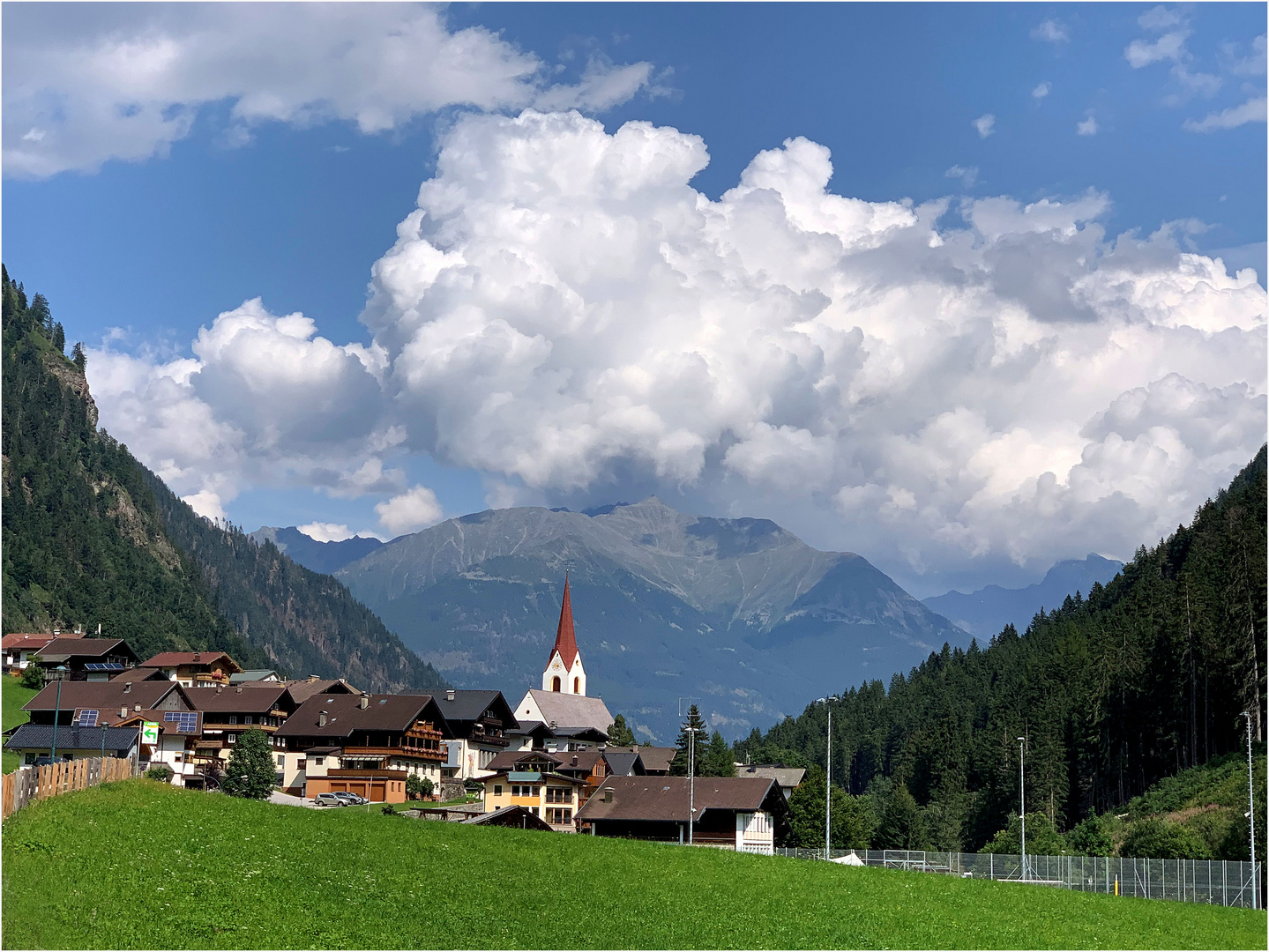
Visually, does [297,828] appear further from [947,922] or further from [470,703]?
[470,703]

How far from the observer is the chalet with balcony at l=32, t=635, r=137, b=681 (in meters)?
147

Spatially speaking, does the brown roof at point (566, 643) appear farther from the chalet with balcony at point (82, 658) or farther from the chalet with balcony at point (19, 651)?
the chalet with balcony at point (19, 651)

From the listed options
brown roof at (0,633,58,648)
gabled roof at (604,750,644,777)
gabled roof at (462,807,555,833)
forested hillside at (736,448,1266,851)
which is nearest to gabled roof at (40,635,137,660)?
A: brown roof at (0,633,58,648)

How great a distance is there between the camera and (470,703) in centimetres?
12531

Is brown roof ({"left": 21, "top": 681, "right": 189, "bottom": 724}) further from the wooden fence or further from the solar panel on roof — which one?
the wooden fence

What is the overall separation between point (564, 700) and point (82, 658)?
6225 cm

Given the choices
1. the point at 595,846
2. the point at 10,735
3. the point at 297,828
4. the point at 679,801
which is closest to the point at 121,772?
the point at 297,828

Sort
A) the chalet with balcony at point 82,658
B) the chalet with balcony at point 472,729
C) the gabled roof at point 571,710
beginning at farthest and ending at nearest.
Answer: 1. the gabled roof at point 571,710
2. the chalet with balcony at point 82,658
3. the chalet with balcony at point 472,729

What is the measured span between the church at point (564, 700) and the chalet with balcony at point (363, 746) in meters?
33.3

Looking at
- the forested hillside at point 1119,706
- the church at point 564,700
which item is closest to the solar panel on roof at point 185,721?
the church at point 564,700

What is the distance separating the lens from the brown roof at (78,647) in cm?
14775

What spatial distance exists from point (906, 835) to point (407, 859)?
87.3m

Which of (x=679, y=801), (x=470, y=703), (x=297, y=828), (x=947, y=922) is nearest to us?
(x=947, y=922)

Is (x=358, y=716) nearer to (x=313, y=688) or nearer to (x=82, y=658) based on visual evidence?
(x=313, y=688)
